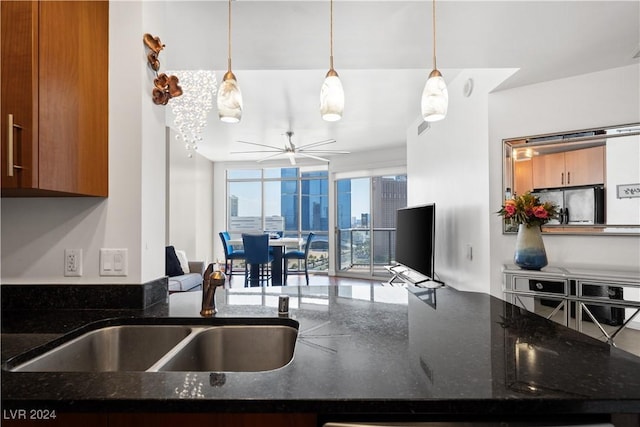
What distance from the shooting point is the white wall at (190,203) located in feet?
19.3

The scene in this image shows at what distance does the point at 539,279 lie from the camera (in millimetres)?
2354

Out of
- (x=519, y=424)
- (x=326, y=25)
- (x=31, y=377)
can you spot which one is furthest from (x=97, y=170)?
(x=519, y=424)

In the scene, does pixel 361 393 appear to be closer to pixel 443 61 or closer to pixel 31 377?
pixel 31 377

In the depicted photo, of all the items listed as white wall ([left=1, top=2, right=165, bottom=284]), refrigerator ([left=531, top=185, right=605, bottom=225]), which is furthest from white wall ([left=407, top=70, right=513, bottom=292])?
white wall ([left=1, top=2, right=165, bottom=284])

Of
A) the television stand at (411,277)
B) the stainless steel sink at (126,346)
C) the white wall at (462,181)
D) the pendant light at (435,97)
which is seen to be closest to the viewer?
the stainless steel sink at (126,346)

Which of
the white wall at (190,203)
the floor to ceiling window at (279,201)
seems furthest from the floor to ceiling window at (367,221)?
the white wall at (190,203)

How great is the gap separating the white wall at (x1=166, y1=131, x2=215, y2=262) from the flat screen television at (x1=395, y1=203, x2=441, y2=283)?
13.0ft

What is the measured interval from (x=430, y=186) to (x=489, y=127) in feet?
5.22

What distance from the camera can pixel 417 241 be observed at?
12.1 feet

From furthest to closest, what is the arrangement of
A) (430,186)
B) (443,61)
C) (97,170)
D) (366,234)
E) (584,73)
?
(366,234)
(430,186)
(584,73)
(443,61)
(97,170)

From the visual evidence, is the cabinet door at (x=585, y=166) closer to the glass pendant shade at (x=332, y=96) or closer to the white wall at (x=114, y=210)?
the glass pendant shade at (x=332, y=96)

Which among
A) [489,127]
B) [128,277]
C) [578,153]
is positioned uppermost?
[489,127]

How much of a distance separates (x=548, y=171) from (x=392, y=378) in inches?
108

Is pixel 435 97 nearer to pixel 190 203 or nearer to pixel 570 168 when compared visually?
pixel 570 168
